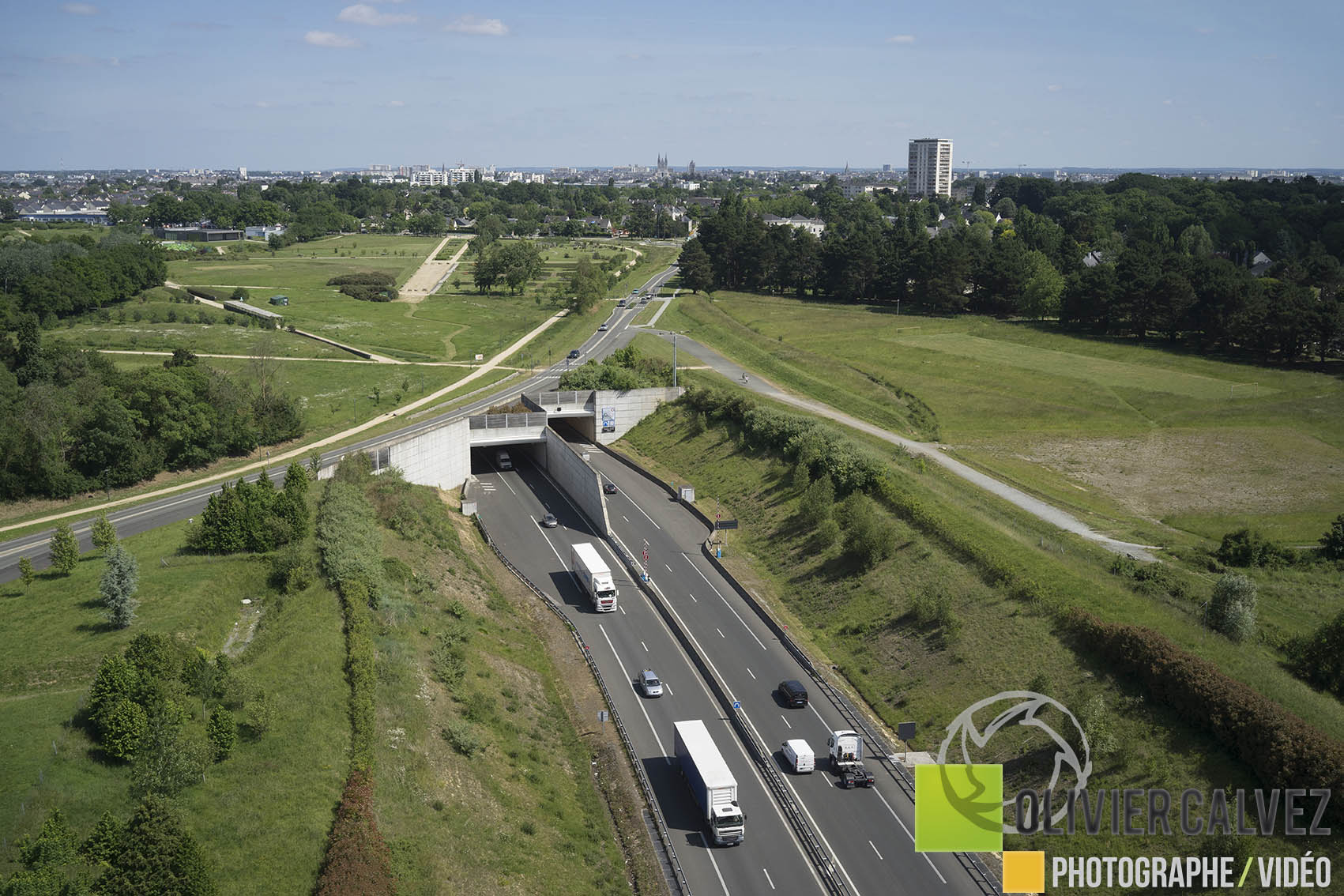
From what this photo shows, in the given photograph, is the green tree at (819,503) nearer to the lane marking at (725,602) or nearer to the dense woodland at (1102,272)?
the lane marking at (725,602)

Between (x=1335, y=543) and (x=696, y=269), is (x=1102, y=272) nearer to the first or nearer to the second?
(x=696, y=269)

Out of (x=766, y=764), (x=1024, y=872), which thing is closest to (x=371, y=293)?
(x=766, y=764)

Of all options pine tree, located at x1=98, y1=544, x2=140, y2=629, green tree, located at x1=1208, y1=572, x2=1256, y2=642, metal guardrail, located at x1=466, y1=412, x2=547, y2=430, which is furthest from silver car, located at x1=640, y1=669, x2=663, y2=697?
metal guardrail, located at x1=466, y1=412, x2=547, y2=430

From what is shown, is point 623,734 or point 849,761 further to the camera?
point 623,734

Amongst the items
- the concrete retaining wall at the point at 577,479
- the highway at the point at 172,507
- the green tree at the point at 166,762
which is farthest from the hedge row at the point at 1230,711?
the highway at the point at 172,507

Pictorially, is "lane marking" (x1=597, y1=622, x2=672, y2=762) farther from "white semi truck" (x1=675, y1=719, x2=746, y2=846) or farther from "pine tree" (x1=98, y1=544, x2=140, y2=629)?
"pine tree" (x1=98, y1=544, x2=140, y2=629)

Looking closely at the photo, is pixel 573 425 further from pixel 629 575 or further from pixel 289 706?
pixel 289 706
